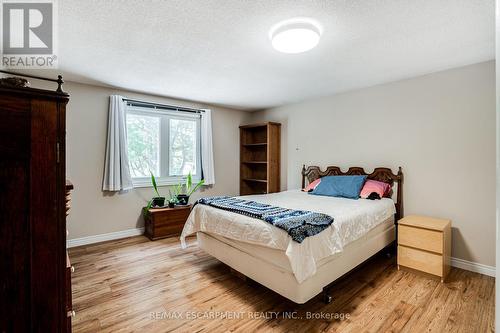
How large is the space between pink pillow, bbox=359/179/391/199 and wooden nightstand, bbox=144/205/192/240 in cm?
274

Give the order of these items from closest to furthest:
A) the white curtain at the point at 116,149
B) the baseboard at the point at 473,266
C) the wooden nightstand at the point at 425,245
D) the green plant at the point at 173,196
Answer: the wooden nightstand at the point at 425,245 < the baseboard at the point at 473,266 < the white curtain at the point at 116,149 < the green plant at the point at 173,196

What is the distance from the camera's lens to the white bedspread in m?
1.74

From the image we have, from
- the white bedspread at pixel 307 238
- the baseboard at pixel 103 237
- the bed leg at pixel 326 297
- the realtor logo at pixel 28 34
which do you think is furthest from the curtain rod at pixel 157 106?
the bed leg at pixel 326 297

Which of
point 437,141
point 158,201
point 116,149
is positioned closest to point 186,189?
point 158,201

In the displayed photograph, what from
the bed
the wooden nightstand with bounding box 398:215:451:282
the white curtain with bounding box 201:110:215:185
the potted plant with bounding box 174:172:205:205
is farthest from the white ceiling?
the wooden nightstand with bounding box 398:215:451:282

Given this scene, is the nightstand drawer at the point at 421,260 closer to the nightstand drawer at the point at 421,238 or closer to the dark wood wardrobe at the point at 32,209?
the nightstand drawer at the point at 421,238

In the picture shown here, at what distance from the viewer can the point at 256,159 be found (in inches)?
212

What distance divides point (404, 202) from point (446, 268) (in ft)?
2.93

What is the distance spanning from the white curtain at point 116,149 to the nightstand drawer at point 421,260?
3.86 m

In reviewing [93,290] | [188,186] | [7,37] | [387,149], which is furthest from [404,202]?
[7,37]

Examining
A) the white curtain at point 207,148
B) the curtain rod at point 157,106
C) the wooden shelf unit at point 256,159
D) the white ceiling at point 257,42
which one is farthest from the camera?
the wooden shelf unit at point 256,159

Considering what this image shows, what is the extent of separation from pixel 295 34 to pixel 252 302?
7.45ft

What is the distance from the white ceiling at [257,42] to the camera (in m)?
1.67

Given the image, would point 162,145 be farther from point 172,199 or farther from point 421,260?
point 421,260
